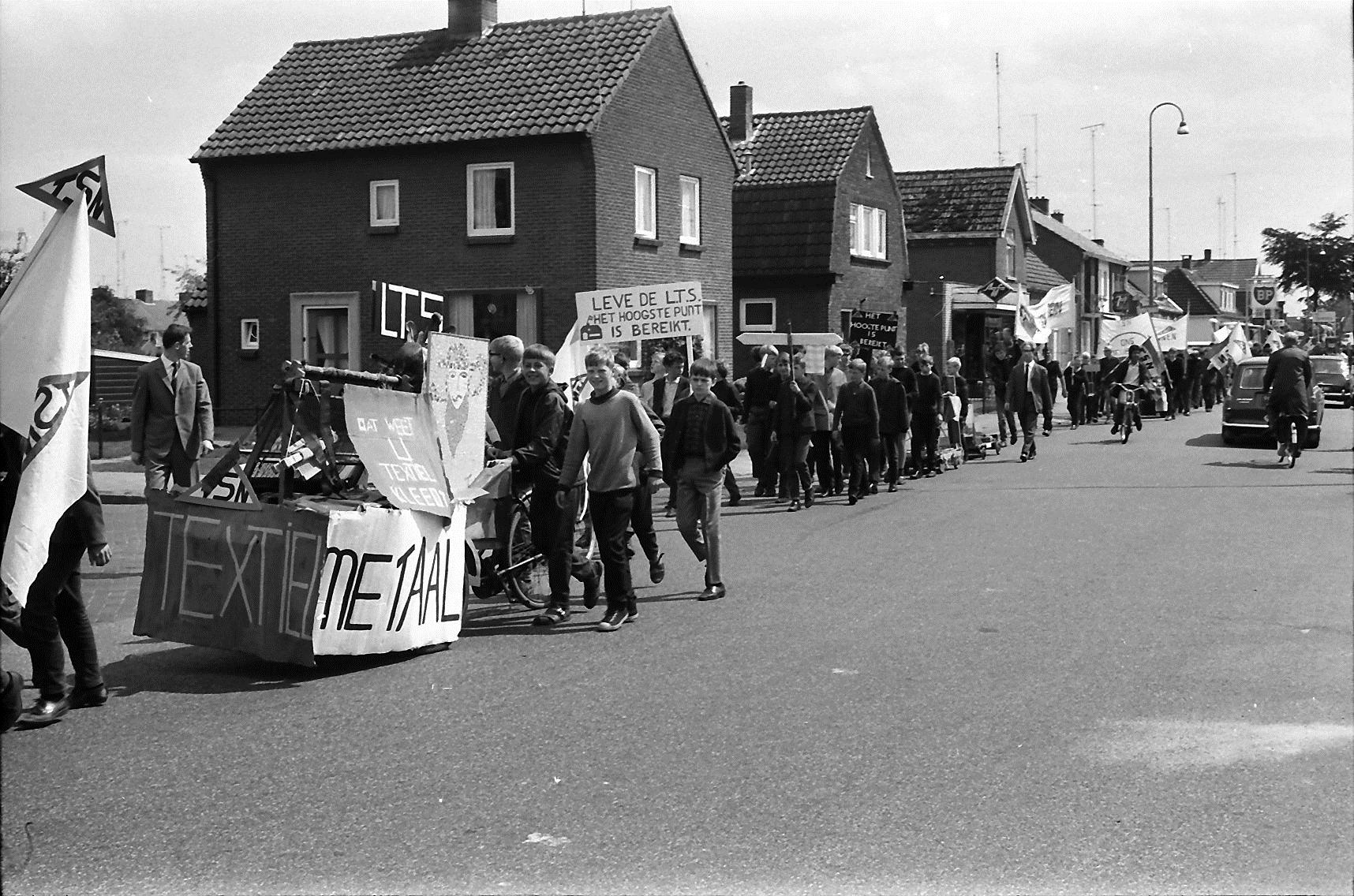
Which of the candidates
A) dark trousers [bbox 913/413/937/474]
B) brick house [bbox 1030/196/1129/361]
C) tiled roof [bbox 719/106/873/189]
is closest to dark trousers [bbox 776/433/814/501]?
dark trousers [bbox 913/413/937/474]

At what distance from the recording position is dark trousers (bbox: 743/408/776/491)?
18406mm

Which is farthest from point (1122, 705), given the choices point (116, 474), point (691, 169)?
point (691, 169)

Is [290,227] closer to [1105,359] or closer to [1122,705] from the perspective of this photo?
[1105,359]

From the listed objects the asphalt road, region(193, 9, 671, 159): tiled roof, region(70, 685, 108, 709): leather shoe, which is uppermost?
region(193, 9, 671, 159): tiled roof

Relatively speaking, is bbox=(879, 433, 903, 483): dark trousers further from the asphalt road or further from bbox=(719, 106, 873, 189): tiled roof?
bbox=(719, 106, 873, 189): tiled roof

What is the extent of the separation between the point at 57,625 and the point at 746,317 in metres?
33.8

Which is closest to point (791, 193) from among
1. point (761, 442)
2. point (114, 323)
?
point (761, 442)

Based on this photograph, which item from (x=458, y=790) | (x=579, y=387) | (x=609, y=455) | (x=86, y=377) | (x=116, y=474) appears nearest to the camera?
(x=86, y=377)

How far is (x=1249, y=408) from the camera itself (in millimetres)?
26188

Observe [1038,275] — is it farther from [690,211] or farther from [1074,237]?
[690,211]

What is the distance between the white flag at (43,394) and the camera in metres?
4.93

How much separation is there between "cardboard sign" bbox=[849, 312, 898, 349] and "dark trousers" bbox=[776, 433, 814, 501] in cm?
692

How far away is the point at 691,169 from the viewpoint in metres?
33.7

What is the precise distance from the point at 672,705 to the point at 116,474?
15.7 metres
